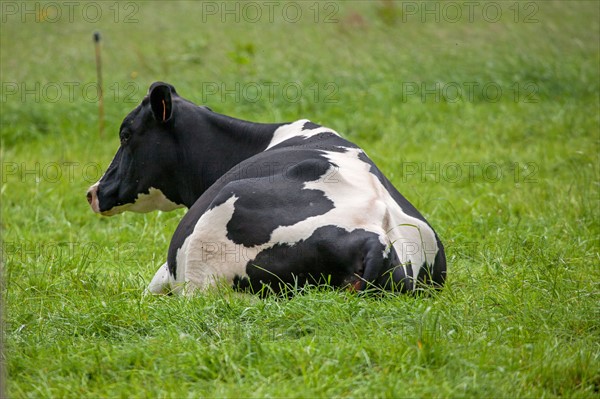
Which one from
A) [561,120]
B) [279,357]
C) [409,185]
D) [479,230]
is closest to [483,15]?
[561,120]

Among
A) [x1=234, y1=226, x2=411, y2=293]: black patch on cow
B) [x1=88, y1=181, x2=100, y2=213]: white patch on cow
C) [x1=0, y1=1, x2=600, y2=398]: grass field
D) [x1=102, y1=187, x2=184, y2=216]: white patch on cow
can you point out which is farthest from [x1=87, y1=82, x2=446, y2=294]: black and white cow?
[x1=88, y1=181, x2=100, y2=213]: white patch on cow

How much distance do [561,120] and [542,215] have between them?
133 inches

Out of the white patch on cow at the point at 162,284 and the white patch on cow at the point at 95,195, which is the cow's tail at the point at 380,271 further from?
the white patch on cow at the point at 95,195

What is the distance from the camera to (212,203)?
4.74 m

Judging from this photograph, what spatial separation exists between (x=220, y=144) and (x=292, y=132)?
1.59 feet

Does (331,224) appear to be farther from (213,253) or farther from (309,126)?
(309,126)

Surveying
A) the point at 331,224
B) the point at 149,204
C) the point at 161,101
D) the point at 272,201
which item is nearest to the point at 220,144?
the point at 161,101

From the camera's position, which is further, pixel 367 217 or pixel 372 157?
pixel 372 157

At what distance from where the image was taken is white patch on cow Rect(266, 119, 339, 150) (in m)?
5.79

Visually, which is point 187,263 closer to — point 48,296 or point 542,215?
point 48,296

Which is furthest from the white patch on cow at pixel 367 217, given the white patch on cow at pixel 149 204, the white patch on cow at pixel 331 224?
the white patch on cow at pixel 149 204

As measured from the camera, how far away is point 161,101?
5848 mm

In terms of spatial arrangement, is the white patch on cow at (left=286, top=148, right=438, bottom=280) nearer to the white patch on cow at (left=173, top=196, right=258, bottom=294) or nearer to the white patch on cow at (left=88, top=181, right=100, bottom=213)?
the white patch on cow at (left=173, top=196, right=258, bottom=294)

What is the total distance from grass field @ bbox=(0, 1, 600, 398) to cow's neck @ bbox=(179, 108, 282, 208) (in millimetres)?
817
